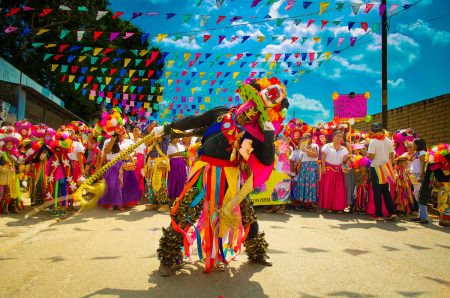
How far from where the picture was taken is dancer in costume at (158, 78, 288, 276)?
3.13 m

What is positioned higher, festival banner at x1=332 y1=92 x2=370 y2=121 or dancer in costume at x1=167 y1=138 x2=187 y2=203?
festival banner at x1=332 y1=92 x2=370 y2=121

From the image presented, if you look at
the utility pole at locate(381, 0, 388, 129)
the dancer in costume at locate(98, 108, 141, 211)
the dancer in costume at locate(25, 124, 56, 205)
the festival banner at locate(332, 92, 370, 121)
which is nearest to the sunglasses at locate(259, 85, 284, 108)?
the dancer in costume at locate(98, 108, 141, 211)

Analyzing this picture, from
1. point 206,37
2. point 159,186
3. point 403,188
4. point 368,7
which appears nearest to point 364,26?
point 368,7

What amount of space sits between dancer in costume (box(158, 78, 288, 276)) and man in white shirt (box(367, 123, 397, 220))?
172 inches

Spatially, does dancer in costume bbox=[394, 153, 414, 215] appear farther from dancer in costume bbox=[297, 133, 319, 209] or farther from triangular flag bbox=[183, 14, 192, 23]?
triangular flag bbox=[183, 14, 192, 23]

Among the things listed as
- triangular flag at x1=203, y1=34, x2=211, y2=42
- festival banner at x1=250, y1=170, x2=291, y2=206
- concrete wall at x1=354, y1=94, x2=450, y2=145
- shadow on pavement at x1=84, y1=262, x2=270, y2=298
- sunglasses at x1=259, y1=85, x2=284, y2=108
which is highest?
triangular flag at x1=203, y1=34, x2=211, y2=42

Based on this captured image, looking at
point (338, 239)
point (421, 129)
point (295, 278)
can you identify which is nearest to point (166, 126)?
point (295, 278)

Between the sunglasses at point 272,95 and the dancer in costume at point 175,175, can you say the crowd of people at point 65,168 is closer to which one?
the dancer in costume at point 175,175

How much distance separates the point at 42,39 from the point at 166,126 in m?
24.7

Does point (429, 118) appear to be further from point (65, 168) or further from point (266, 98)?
point (65, 168)

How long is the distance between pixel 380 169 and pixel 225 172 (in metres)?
4.74

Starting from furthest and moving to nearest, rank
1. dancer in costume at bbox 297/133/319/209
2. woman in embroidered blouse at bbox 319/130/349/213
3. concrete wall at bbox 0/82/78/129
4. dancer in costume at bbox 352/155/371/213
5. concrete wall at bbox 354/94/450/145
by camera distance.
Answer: concrete wall at bbox 0/82/78/129 → concrete wall at bbox 354/94/450/145 → dancer in costume at bbox 297/133/319/209 → woman in embroidered blouse at bbox 319/130/349/213 → dancer in costume at bbox 352/155/371/213

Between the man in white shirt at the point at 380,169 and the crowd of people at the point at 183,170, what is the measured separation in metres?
0.02

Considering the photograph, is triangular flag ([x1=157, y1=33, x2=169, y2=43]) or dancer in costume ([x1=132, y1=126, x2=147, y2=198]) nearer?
dancer in costume ([x1=132, y1=126, x2=147, y2=198])
